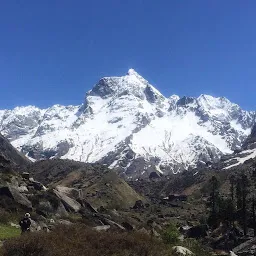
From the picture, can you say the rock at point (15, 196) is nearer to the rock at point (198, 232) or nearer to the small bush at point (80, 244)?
the small bush at point (80, 244)

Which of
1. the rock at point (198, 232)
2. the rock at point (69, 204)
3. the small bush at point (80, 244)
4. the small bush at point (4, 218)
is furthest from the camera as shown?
the rock at point (198, 232)

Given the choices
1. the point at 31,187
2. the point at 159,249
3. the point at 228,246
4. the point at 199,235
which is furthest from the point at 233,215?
the point at 159,249

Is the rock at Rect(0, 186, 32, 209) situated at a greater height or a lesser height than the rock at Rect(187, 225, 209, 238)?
lesser

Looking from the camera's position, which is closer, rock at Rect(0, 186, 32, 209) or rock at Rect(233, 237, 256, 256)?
rock at Rect(233, 237, 256, 256)

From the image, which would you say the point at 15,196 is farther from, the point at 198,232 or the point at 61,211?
the point at 198,232

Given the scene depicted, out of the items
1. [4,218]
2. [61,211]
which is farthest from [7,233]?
[61,211]

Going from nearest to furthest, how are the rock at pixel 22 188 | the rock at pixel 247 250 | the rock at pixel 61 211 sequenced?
the rock at pixel 247 250 < the rock at pixel 61 211 < the rock at pixel 22 188

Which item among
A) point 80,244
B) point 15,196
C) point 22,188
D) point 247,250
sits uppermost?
point 22,188

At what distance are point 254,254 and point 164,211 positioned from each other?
12754 cm

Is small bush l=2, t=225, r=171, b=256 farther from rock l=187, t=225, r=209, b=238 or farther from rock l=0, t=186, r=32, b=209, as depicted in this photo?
rock l=187, t=225, r=209, b=238

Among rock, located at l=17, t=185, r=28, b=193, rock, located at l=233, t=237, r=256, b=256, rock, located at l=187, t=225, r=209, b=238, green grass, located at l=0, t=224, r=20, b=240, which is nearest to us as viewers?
green grass, located at l=0, t=224, r=20, b=240

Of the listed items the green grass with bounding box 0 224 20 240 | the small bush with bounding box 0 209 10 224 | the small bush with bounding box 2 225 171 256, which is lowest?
the small bush with bounding box 2 225 171 256

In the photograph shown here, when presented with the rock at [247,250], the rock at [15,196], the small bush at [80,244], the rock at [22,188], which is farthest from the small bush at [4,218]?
the rock at [247,250]

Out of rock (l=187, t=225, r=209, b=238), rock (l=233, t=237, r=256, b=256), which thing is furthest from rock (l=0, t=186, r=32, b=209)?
rock (l=187, t=225, r=209, b=238)
